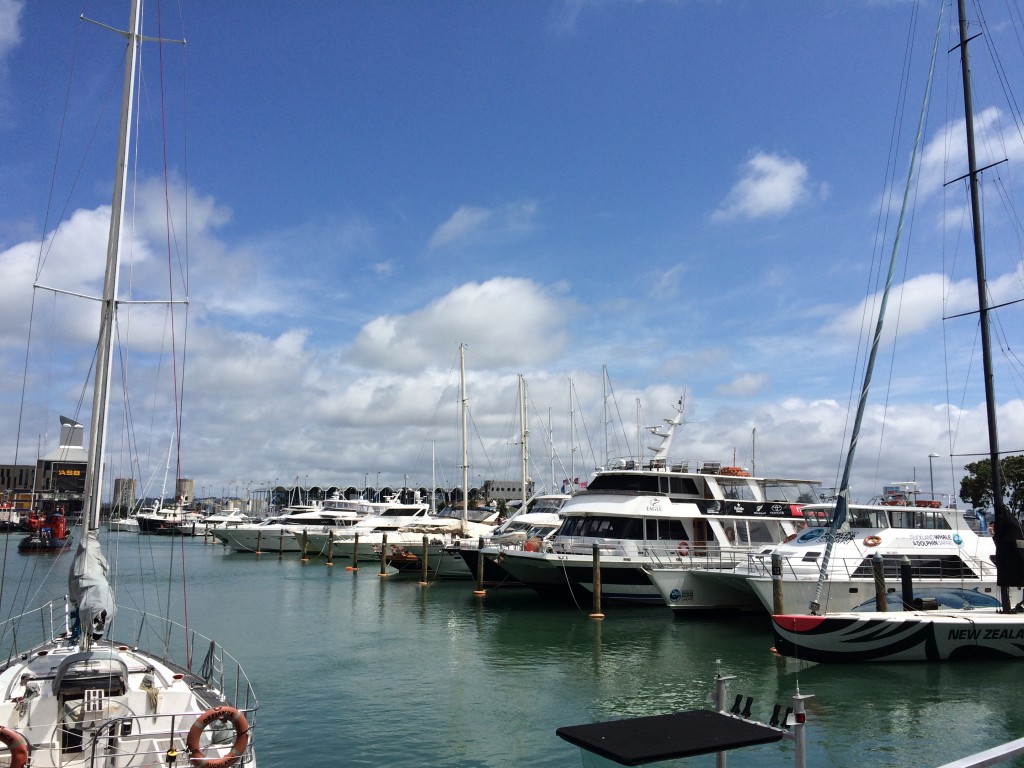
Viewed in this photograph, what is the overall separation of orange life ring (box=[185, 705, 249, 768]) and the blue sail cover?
3.00 m

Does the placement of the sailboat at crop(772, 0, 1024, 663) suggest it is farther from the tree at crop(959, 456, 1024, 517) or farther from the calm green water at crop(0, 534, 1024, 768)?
the tree at crop(959, 456, 1024, 517)

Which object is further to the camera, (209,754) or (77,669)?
(77,669)

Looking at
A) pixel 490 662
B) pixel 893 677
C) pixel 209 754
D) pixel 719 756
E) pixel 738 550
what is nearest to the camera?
pixel 719 756

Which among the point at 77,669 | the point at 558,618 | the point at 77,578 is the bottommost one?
the point at 558,618

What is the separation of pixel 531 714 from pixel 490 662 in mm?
5320

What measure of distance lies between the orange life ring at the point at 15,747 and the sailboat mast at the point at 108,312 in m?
3.87

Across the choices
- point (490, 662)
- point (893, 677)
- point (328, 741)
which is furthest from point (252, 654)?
point (893, 677)

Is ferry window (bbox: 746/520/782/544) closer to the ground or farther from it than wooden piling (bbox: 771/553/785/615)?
farther from it

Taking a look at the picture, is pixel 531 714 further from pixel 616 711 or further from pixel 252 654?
pixel 252 654

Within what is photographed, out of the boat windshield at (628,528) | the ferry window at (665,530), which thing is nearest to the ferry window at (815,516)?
the ferry window at (665,530)

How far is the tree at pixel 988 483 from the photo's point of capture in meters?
56.4

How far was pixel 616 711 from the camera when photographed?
15.9m

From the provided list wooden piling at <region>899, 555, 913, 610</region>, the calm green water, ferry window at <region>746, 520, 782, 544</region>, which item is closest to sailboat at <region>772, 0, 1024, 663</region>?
the calm green water

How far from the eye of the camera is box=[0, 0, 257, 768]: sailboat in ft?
30.7
